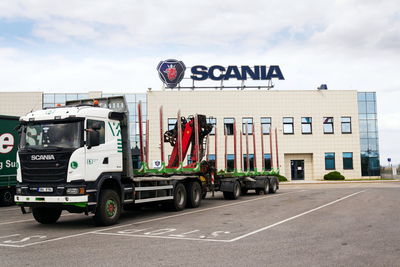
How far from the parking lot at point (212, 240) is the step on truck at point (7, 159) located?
5.27 meters

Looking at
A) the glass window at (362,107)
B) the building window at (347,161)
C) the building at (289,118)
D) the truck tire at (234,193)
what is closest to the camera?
the truck tire at (234,193)

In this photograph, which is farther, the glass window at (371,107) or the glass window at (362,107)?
the glass window at (371,107)

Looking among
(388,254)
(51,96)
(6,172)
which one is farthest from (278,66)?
(388,254)

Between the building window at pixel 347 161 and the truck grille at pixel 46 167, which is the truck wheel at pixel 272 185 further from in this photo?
the building window at pixel 347 161

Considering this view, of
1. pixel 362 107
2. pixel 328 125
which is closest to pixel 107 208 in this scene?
pixel 328 125

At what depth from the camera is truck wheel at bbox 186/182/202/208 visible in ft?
53.7

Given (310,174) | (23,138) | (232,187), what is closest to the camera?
(23,138)

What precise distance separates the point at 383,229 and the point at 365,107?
44.9m

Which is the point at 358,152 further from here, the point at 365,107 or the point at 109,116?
the point at 109,116

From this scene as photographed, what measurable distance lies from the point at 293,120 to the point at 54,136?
4209cm

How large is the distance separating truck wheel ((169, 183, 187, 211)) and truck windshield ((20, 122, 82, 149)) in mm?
5351

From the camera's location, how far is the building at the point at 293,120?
4994 centimetres

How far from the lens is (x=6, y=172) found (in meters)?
18.7

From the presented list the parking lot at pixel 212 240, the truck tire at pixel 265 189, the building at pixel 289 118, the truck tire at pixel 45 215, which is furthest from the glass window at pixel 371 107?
the truck tire at pixel 45 215
